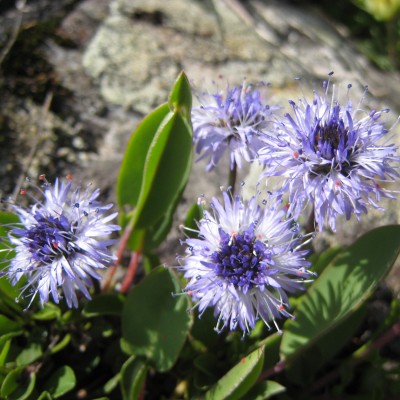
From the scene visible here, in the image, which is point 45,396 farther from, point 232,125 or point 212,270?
point 232,125

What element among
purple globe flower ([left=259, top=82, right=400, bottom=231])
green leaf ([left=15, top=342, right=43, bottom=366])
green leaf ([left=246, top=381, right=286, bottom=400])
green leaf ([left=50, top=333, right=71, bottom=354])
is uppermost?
purple globe flower ([left=259, top=82, right=400, bottom=231])

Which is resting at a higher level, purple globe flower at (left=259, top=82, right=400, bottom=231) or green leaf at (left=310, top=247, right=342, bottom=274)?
purple globe flower at (left=259, top=82, right=400, bottom=231)

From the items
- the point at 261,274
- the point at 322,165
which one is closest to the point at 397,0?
the point at 322,165

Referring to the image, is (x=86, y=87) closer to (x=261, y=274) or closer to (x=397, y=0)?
(x=261, y=274)

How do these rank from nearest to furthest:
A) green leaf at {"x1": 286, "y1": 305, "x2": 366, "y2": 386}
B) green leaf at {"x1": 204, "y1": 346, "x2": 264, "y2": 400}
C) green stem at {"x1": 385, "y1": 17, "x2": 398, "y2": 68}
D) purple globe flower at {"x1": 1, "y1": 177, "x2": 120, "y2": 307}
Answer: green leaf at {"x1": 204, "y1": 346, "x2": 264, "y2": 400}, purple globe flower at {"x1": 1, "y1": 177, "x2": 120, "y2": 307}, green leaf at {"x1": 286, "y1": 305, "x2": 366, "y2": 386}, green stem at {"x1": 385, "y1": 17, "x2": 398, "y2": 68}

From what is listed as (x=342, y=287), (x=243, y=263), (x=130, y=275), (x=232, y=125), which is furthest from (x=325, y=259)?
(x=130, y=275)

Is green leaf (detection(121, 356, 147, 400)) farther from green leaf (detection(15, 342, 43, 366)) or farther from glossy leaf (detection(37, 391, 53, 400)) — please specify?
green leaf (detection(15, 342, 43, 366))

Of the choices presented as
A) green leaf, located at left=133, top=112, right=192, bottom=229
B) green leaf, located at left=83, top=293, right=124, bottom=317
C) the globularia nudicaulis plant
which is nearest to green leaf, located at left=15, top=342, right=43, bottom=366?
the globularia nudicaulis plant
